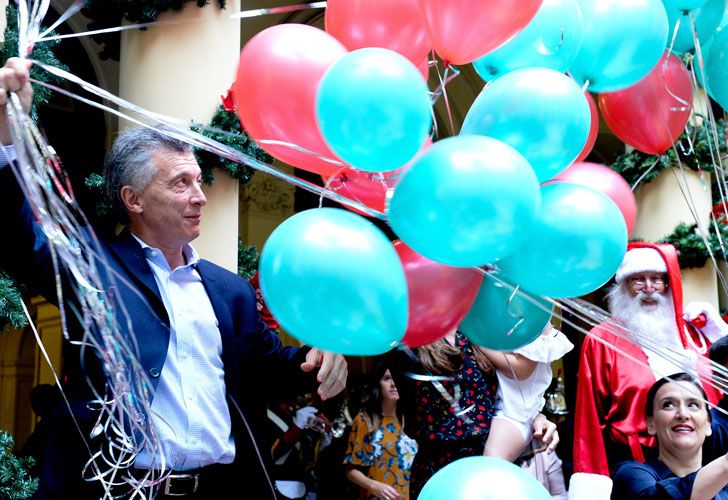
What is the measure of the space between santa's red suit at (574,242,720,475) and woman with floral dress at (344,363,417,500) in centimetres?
97

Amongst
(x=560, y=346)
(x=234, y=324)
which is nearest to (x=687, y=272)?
(x=560, y=346)

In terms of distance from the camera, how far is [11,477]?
8.91ft

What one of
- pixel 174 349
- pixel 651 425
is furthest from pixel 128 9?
pixel 651 425

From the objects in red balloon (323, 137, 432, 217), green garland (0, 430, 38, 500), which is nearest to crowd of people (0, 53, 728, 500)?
green garland (0, 430, 38, 500)

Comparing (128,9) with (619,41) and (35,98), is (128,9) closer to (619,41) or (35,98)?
(35,98)

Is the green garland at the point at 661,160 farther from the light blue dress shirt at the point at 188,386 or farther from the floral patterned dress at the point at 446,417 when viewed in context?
the light blue dress shirt at the point at 188,386

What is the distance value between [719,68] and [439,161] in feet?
4.37

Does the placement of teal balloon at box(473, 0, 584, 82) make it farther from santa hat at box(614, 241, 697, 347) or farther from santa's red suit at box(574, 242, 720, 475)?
santa hat at box(614, 241, 697, 347)

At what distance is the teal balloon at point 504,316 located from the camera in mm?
2123

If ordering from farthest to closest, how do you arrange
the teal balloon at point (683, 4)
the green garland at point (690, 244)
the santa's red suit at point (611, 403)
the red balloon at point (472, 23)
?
the green garland at point (690, 244)
the santa's red suit at point (611, 403)
the teal balloon at point (683, 4)
the red balloon at point (472, 23)

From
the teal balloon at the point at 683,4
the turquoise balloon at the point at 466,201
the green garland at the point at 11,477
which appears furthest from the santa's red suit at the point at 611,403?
the green garland at the point at 11,477

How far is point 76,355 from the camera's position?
2.42 m

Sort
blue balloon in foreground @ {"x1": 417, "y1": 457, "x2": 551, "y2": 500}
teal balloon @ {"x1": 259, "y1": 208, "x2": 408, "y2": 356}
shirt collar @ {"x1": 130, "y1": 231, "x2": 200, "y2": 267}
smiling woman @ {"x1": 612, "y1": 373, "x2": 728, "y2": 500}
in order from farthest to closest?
smiling woman @ {"x1": 612, "y1": 373, "x2": 728, "y2": 500}
shirt collar @ {"x1": 130, "y1": 231, "x2": 200, "y2": 267}
blue balloon in foreground @ {"x1": 417, "y1": 457, "x2": 551, "y2": 500}
teal balloon @ {"x1": 259, "y1": 208, "x2": 408, "y2": 356}

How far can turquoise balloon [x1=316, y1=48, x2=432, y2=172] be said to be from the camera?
5.78ft
